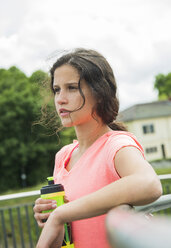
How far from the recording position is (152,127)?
45.2 metres

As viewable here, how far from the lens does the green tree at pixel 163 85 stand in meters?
54.4

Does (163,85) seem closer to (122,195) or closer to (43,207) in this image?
(43,207)

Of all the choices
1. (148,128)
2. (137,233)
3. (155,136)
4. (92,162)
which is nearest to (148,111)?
(148,128)

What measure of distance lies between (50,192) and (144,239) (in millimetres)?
844

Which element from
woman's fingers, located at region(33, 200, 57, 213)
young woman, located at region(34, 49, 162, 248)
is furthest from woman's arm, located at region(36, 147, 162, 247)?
woman's fingers, located at region(33, 200, 57, 213)

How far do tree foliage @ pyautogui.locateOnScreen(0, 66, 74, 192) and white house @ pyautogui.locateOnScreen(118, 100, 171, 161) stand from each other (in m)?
14.4

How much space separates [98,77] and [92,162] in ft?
1.18

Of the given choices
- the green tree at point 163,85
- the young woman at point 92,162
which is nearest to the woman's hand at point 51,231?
the young woman at point 92,162

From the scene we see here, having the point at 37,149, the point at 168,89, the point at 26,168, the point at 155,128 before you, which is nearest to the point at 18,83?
→ the point at 37,149

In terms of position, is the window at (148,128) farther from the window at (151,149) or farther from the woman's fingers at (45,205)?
the woman's fingers at (45,205)

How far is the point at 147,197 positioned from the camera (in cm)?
92

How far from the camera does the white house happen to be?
4416 centimetres

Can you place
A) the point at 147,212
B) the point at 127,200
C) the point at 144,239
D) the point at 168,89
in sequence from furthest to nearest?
the point at 168,89, the point at 147,212, the point at 127,200, the point at 144,239

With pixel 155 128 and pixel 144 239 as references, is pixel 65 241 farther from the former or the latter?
pixel 155 128
